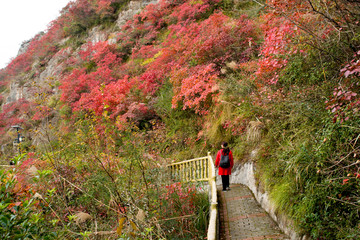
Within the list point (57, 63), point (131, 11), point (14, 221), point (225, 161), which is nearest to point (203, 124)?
point (225, 161)

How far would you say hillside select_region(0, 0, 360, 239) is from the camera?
10.5 feet

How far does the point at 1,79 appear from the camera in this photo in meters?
33.4

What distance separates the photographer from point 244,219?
475cm

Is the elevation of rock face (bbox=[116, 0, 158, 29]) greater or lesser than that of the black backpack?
greater

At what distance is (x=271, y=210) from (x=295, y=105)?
2.18 meters

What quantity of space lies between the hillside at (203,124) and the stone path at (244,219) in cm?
45

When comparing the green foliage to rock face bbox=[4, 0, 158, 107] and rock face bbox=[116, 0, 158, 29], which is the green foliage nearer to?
rock face bbox=[4, 0, 158, 107]

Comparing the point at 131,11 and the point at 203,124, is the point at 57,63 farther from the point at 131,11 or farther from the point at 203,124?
the point at 203,124

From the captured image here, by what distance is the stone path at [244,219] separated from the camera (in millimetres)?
4138

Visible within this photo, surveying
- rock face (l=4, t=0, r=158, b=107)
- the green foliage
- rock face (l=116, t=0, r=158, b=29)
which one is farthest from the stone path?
rock face (l=116, t=0, r=158, b=29)

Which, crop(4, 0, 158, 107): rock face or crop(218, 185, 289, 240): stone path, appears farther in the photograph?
crop(4, 0, 158, 107): rock face

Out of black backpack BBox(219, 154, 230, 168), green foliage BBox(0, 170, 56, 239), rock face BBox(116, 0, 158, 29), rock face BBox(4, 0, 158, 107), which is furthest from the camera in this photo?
rock face BBox(4, 0, 158, 107)

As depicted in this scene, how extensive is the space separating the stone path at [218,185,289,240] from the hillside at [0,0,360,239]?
1.47 feet

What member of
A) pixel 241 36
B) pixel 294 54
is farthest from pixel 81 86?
pixel 294 54
